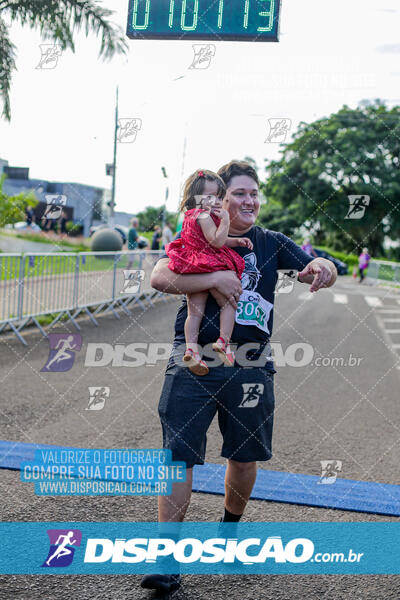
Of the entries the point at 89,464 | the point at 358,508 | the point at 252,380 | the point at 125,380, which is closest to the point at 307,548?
the point at 358,508

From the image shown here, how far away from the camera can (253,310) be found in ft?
9.32

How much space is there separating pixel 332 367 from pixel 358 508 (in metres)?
4.91

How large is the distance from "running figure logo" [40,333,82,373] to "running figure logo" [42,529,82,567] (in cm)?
412

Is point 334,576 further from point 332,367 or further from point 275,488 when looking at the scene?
point 332,367

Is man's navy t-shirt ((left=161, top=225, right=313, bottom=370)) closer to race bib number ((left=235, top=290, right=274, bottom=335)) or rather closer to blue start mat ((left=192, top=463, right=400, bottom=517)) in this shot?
race bib number ((left=235, top=290, right=274, bottom=335))

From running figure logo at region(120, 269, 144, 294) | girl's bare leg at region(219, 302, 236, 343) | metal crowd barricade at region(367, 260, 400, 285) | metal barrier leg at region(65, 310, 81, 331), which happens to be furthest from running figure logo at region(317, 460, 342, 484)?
metal crowd barricade at region(367, 260, 400, 285)

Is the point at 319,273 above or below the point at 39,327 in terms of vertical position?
above

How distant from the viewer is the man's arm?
271 centimetres

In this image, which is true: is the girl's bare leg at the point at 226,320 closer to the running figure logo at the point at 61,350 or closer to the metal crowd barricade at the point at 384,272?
the running figure logo at the point at 61,350

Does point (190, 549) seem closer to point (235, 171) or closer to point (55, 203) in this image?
point (235, 171)

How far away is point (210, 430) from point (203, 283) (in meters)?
2.82

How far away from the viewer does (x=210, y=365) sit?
2.77 meters

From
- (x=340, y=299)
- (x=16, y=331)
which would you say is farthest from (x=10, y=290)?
(x=340, y=299)

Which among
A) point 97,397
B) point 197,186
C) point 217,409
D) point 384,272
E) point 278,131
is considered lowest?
point 384,272
